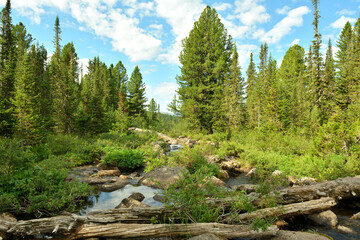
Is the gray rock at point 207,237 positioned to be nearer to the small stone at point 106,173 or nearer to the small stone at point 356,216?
the small stone at point 356,216

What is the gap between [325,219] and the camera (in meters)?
4.85

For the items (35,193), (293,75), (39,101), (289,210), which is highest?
(293,75)

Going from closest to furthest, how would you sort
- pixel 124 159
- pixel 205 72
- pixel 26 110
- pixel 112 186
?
pixel 112 186 < pixel 124 159 < pixel 26 110 < pixel 205 72

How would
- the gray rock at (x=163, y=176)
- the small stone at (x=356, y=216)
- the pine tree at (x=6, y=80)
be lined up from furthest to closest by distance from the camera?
the pine tree at (x=6, y=80), the gray rock at (x=163, y=176), the small stone at (x=356, y=216)

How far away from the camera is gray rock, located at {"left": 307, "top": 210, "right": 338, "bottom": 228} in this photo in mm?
4758

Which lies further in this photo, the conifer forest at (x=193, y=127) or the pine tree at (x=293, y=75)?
the pine tree at (x=293, y=75)

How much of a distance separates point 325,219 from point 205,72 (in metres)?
22.1

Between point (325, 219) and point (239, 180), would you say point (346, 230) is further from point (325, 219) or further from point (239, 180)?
point (239, 180)

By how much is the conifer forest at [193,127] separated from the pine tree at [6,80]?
8 cm

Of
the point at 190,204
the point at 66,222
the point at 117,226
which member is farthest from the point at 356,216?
the point at 66,222

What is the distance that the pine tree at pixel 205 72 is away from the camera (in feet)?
78.6

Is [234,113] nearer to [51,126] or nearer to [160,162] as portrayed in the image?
[160,162]

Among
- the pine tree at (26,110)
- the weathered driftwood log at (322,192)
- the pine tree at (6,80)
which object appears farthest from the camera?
the pine tree at (6,80)

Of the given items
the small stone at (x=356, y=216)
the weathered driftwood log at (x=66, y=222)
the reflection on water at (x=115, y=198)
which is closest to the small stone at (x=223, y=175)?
the reflection on water at (x=115, y=198)
